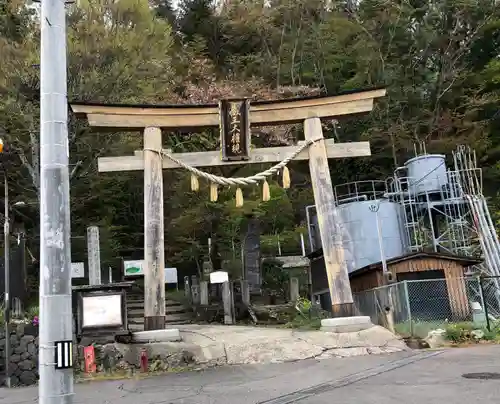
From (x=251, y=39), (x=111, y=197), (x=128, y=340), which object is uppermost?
(x=251, y=39)

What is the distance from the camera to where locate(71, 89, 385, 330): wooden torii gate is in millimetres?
12953

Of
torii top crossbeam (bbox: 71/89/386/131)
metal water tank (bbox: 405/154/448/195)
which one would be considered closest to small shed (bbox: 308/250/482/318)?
metal water tank (bbox: 405/154/448/195)

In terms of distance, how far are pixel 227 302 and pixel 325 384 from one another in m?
11.5

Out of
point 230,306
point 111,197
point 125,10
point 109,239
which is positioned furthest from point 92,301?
point 111,197

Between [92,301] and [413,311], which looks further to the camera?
[413,311]

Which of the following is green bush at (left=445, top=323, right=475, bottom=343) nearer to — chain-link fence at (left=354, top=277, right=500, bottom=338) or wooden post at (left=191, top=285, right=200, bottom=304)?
chain-link fence at (left=354, top=277, right=500, bottom=338)

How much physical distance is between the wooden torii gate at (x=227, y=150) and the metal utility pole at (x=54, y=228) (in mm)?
7403

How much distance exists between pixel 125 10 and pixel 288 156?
32.0 ft

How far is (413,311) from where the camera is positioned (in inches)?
672

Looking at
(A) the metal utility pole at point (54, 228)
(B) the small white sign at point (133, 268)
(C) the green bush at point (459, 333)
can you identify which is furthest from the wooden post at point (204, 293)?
(A) the metal utility pole at point (54, 228)

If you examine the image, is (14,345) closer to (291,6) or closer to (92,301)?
(92,301)

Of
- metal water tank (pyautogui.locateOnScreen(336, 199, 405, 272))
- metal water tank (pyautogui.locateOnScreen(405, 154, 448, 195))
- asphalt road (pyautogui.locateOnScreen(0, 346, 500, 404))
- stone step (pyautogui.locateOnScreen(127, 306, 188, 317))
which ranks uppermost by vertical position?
metal water tank (pyautogui.locateOnScreen(405, 154, 448, 195))

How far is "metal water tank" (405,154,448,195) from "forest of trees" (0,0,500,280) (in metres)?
4.21

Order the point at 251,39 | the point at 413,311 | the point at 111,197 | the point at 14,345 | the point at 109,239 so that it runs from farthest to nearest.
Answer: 1. the point at 251,39
2. the point at 111,197
3. the point at 109,239
4. the point at 413,311
5. the point at 14,345
